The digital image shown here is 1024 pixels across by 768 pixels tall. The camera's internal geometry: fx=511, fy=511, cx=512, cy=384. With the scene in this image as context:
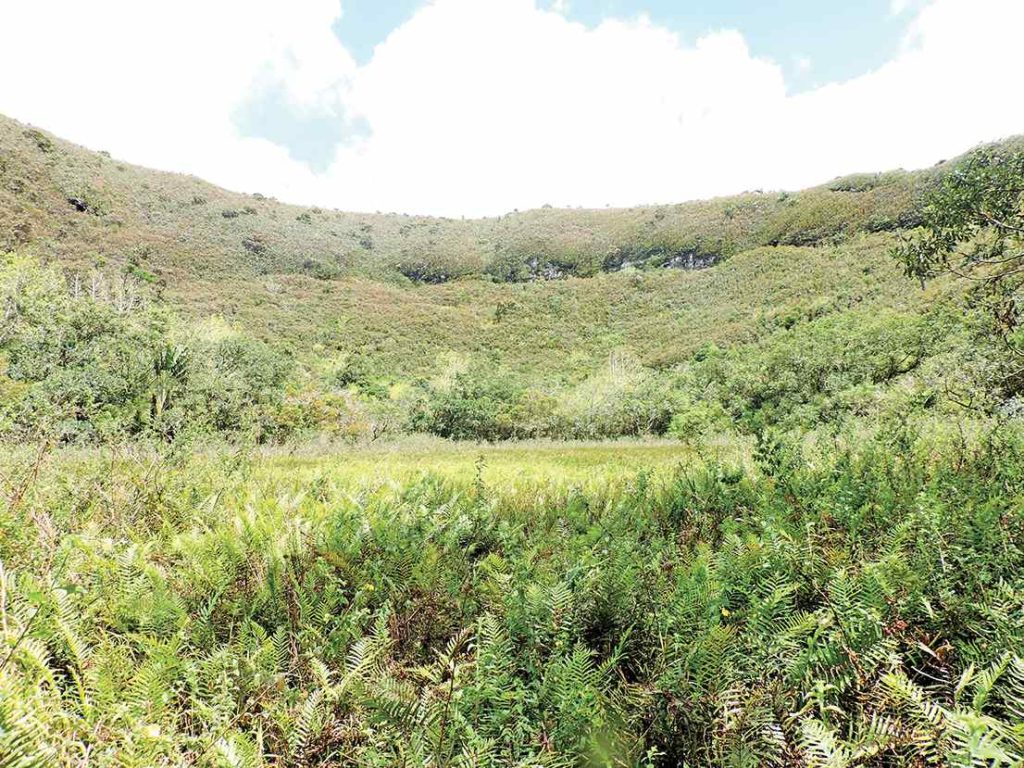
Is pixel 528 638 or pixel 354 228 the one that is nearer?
pixel 528 638

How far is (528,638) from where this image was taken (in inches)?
62.1

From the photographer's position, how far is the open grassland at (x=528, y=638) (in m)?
1.13

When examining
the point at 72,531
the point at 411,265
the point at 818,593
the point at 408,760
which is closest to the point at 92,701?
the point at 408,760

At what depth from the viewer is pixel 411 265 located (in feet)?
292

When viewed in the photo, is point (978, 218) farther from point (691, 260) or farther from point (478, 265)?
point (478, 265)

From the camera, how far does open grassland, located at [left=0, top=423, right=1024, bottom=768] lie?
1.13 m

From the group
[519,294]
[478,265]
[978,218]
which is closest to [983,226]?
[978,218]

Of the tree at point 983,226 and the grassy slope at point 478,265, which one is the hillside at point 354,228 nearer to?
the grassy slope at point 478,265

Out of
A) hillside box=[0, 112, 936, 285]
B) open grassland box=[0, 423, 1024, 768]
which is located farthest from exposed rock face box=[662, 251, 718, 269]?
open grassland box=[0, 423, 1024, 768]

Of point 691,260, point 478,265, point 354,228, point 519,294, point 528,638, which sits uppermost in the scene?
point 354,228

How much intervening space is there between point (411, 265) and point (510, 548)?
3569 inches

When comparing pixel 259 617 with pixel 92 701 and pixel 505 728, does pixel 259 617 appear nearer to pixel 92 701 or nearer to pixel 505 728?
pixel 92 701

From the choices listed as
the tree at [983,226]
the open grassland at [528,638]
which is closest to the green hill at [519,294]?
the tree at [983,226]

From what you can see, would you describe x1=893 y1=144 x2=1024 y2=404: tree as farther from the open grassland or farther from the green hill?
the green hill
